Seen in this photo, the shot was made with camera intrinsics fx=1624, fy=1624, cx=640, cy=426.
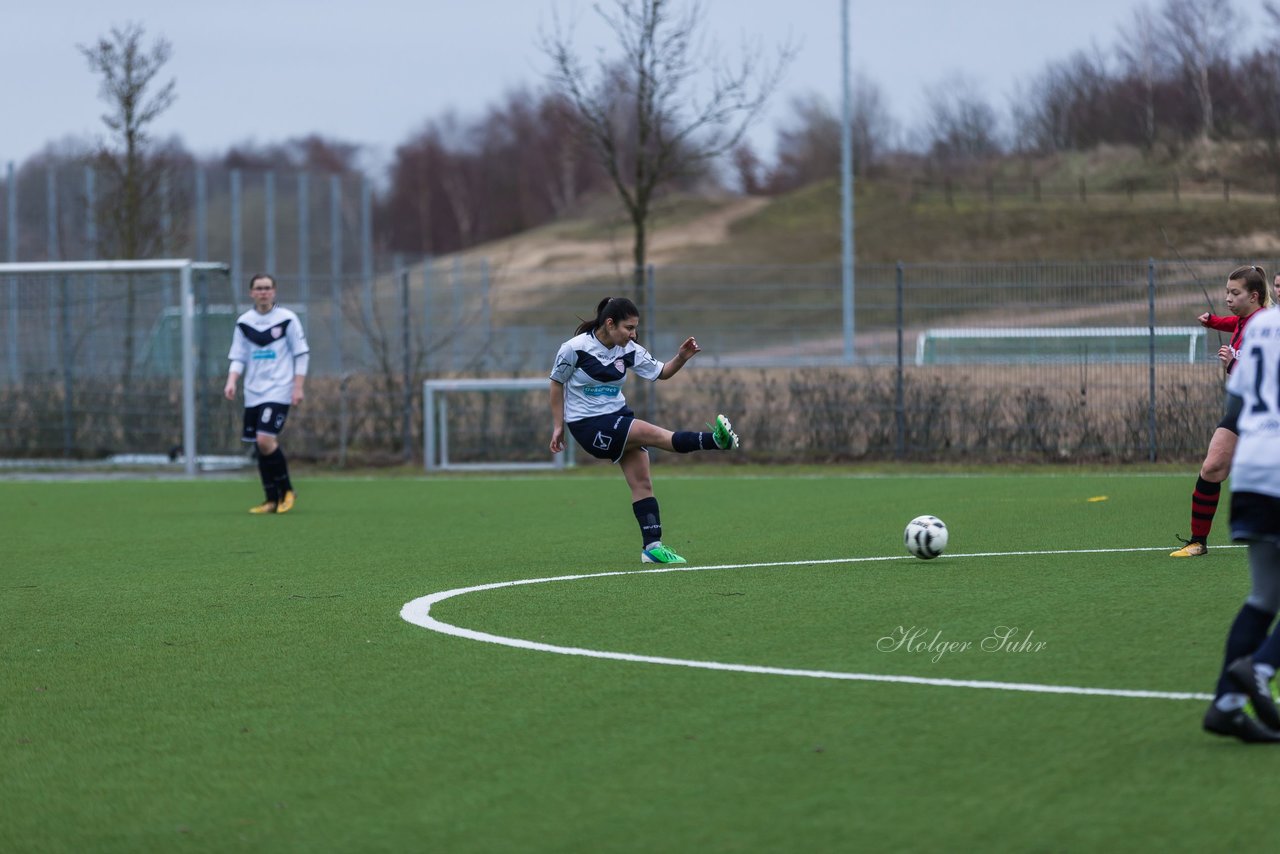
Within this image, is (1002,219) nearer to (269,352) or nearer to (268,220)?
(268,220)

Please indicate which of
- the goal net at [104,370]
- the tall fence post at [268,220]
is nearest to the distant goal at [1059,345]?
the goal net at [104,370]

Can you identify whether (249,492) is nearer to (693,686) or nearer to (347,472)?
(347,472)

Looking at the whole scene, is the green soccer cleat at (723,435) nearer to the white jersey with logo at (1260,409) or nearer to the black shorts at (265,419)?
the white jersey with logo at (1260,409)

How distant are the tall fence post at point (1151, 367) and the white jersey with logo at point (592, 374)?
10.4 m

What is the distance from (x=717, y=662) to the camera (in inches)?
252

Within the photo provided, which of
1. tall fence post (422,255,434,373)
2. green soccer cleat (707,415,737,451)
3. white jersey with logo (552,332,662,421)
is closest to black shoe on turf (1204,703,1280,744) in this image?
green soccer cleat (707,415,737,451)

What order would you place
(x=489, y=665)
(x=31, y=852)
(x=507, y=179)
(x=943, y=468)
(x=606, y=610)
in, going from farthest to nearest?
(x=507, y=179) < (x=943, y=468) < (x=606, y=610) < (x=489, y=665) < (x=31, y=852)

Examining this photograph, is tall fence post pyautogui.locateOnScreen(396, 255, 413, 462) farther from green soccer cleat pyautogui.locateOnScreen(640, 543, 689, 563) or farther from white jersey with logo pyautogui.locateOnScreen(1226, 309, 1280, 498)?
white jersey with logo pyautogui.locateOnScreen(1226, 309, 1280, 498)

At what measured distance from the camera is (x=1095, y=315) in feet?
64.3

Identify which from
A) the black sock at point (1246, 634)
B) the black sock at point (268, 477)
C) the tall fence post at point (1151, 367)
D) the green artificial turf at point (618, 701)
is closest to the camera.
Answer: the green artificial turf at point (618, 701)

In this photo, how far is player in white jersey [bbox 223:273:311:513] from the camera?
46.1 ft

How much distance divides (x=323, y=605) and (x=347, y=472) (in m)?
11.8

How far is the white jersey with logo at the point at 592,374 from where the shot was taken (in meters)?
9.98

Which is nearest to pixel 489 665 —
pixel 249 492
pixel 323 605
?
pixel 323 605
